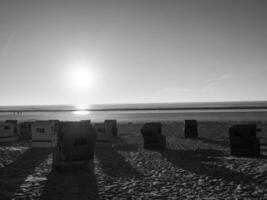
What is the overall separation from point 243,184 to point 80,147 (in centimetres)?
612

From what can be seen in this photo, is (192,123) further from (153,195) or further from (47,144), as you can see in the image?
(153,195)

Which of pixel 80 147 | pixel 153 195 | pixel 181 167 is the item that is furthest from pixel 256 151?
pixel 80 147

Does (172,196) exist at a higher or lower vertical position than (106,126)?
lower

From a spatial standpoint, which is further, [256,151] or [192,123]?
[192,123]

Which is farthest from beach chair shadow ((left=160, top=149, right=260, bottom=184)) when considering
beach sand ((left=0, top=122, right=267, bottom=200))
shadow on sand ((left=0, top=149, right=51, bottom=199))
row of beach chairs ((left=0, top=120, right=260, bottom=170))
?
shadow on sand ((left=0, top=149, right=51, bottom=199))

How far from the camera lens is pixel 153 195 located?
688 cm

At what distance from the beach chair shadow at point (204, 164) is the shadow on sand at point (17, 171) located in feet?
20.9

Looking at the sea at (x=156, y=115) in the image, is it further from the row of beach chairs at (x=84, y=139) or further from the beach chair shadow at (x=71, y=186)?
the beach chair shadow at (x=71, y=186)

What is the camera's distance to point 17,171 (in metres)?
9.85

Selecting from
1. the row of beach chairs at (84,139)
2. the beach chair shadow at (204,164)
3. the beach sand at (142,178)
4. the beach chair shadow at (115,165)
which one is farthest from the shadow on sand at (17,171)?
the beach chair shadow at (204,164)

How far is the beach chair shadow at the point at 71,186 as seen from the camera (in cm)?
690

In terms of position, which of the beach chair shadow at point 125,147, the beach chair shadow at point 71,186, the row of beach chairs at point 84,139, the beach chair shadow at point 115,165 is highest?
the row of beach chairs at point 84,139

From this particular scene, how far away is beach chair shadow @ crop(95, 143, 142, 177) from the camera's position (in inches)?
371

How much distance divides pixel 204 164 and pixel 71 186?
6008 millimetres
